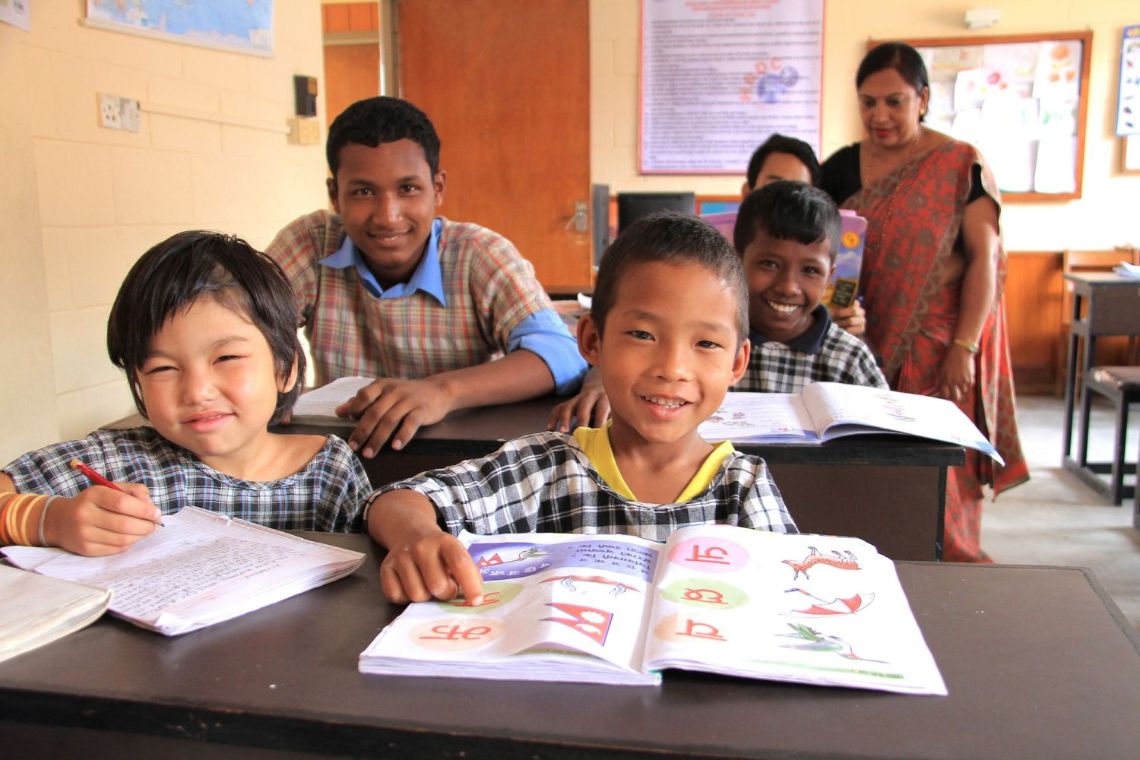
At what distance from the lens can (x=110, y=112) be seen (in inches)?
88.2

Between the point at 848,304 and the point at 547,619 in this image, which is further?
the point at 848,304

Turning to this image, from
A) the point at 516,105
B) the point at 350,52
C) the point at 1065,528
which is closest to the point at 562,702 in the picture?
the point at 1065,528

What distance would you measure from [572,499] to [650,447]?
0.11 meters

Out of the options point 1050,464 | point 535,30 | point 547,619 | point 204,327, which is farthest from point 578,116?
point 547,619

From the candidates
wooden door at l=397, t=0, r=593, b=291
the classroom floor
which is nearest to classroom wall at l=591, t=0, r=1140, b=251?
wooden door at l=397, t=0, r=593, b=291

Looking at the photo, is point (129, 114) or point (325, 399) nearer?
point (325, 399)

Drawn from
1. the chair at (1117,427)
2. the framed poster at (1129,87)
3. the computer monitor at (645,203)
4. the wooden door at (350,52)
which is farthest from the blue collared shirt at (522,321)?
the framed poster at (1129,87)

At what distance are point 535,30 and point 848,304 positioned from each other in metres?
2.82

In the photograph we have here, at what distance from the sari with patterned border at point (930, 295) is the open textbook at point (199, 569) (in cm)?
193

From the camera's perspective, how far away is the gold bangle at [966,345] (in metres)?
2.37

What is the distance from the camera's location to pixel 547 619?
646mm

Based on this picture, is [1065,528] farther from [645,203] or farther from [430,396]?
[430,396]

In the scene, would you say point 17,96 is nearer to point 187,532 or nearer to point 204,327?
point 204,327

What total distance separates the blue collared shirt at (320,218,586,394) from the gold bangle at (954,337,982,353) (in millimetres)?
1153
